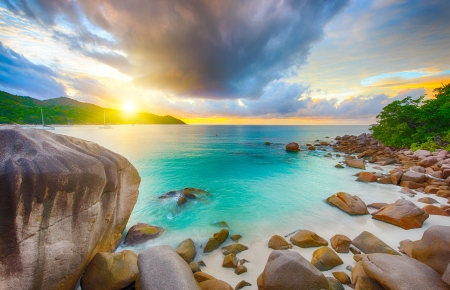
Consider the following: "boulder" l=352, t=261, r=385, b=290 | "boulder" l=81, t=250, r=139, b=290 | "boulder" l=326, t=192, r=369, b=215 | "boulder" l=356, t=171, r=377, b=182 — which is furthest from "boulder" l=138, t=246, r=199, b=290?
"boulder" l=356, t=171, r=377, b=182

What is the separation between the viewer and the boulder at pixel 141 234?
7805 mm

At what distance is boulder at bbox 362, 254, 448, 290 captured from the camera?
378 centimetres

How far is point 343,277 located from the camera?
5129mm

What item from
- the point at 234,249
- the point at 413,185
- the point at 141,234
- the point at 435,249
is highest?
the point at 435,249

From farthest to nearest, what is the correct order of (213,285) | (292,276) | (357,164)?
(357,164) → (213,285) → (292,276)

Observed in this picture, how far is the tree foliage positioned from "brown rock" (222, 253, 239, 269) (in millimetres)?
33372

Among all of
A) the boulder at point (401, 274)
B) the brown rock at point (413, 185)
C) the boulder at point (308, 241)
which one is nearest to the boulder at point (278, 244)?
the boulder at point (308, 241)

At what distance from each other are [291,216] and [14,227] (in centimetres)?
1102

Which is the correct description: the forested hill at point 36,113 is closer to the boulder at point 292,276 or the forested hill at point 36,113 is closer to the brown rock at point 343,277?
the boulder at point 292,276

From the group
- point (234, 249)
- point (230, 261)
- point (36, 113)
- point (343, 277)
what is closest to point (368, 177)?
point (343, 277)

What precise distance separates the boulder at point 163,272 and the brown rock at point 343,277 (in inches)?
164

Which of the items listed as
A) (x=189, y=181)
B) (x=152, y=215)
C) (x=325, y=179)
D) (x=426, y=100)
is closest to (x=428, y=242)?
(x=152, y=215)

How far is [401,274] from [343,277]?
5.08 feet

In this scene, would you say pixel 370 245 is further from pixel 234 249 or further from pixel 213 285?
pixel 213 285
